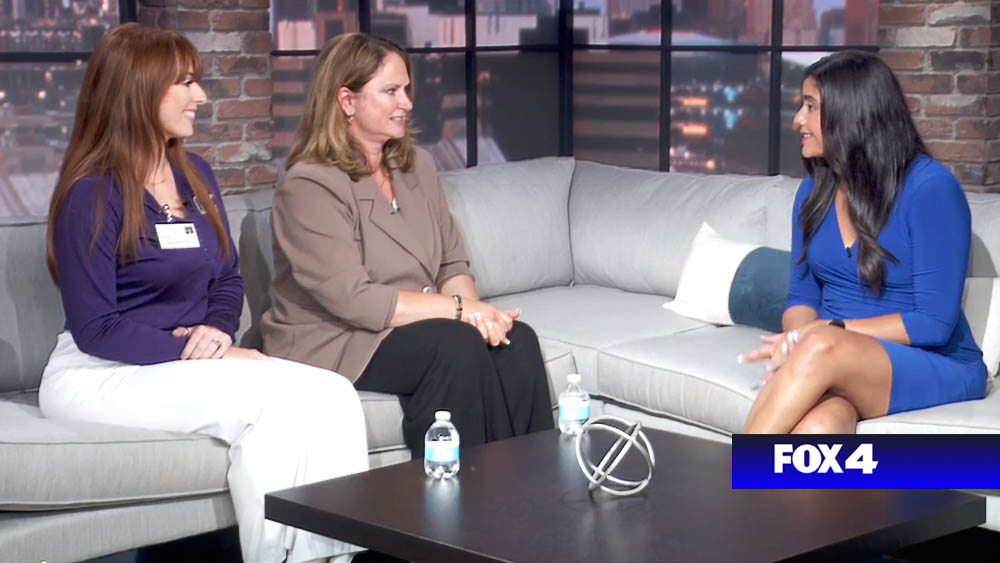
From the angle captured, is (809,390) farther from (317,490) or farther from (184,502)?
(184,502)

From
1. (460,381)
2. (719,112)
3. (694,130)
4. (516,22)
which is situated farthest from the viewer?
(516,22)

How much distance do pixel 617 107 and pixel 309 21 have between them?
58.0 inches

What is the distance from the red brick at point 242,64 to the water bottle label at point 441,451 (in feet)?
7.46

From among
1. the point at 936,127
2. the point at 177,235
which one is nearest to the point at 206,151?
the point at 177,235

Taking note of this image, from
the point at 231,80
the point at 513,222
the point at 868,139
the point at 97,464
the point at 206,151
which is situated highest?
the point at 231,80

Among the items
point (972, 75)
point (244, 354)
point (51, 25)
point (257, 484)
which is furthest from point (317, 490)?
point (972, 75)

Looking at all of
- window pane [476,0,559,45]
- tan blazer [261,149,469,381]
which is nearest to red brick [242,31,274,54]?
tan blazer [261,149,469,381]

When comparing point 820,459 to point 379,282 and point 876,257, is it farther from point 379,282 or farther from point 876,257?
point 379,282

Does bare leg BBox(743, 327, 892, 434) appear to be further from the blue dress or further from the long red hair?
the long red hair

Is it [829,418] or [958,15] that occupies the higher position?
[958,15]

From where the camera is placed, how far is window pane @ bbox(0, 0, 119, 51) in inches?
172

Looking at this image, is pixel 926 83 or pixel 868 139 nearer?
pixel 868 139

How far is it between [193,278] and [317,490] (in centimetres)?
82

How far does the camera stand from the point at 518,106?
6031 millimetres
